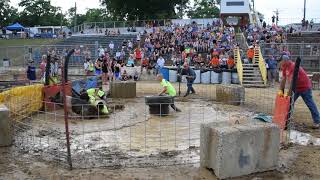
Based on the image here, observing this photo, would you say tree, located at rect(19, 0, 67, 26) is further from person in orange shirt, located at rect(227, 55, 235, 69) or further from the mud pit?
the mud pit

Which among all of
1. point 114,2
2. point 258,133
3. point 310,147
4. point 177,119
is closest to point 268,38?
point 177,119

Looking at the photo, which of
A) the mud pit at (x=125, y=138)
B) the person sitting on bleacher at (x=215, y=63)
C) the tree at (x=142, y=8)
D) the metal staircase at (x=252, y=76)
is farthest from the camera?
the tree at (x=142, y=8)

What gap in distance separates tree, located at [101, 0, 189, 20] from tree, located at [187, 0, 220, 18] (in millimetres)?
36725

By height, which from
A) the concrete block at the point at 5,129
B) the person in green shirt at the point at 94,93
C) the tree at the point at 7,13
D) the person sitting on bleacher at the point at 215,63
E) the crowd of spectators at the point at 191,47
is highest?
the tree at the point at 7,13

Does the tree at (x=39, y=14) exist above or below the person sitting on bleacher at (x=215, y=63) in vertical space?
above

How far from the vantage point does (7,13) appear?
92875mm

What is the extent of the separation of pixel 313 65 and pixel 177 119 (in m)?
16.3

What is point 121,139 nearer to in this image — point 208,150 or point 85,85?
point 208,150

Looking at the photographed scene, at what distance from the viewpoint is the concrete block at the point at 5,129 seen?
9.91 meters

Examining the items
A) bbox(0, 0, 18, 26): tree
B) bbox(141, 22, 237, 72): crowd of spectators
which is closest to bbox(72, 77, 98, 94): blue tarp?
bbox(141, 22, 237, 72): crowd of spectators

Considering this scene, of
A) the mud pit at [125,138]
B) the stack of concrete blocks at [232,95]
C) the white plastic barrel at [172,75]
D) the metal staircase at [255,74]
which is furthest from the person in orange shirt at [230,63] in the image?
the mud pit at [125,138]

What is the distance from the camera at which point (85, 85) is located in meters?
17.7

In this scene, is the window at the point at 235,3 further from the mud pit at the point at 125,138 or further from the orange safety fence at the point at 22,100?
the orange safety fence at the point at 22,100

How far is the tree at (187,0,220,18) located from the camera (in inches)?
3861
